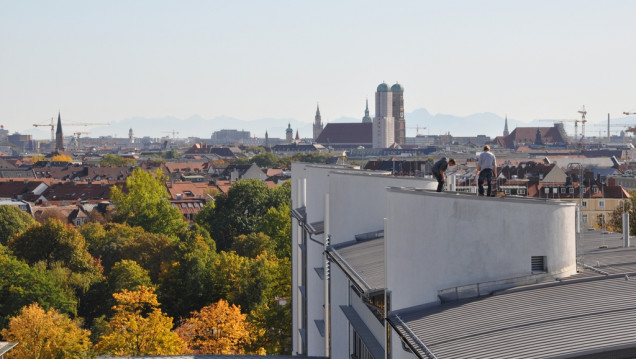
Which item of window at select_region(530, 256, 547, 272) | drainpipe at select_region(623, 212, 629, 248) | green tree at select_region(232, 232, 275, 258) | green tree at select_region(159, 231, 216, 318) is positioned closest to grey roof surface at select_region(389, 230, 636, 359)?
window at select_region(530, 256, 547, 272)

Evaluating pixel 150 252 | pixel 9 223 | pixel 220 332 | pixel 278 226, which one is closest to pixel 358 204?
pixel 220 332

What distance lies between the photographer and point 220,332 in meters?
44.2

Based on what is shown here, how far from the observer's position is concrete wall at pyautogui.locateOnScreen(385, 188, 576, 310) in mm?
15797

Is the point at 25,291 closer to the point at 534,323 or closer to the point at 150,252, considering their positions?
the point at 150,252

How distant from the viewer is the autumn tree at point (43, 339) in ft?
127

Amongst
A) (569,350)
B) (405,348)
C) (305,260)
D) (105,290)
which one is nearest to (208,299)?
(105,290)

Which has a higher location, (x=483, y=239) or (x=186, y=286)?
(x=483, y=239)

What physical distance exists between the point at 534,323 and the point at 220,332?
32082mm

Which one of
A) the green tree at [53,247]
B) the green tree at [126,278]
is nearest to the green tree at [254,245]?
the green tree at [53,247]

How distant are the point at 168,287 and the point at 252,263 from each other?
5079 millimetres

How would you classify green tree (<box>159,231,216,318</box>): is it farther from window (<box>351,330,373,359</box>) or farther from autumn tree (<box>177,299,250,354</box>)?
window (<box>351,330,373,359</box>)

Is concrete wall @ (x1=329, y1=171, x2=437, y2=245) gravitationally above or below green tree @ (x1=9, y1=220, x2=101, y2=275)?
above

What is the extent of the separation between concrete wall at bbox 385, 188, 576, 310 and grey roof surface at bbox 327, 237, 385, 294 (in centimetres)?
266

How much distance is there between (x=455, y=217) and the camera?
1603 cm
